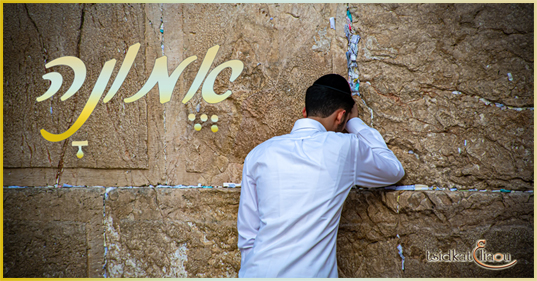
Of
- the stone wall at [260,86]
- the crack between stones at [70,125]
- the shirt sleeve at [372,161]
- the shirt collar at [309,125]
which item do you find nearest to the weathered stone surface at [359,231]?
the stone wall at [260,86]

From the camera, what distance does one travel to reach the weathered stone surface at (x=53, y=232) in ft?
7.36

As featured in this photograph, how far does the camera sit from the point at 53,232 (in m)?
2.28

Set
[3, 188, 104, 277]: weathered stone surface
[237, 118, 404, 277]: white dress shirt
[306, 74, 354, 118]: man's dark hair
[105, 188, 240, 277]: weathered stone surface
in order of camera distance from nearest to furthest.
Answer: [237, 118, 404, 277]: white dress shirt
[306, 74, 354, 118]: man's dark hair
[105, 188, 240, 277]: weathered stone surface
[3, 188, 104, 277]: weathered stone surface

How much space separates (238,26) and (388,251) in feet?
5.25

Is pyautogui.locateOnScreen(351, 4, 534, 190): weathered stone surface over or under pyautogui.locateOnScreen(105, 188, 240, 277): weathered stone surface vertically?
over

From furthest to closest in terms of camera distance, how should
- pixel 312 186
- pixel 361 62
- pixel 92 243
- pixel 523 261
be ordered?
pixel 92 243 → pixel 361 62 → pixel 523 261 → pixel 312 186

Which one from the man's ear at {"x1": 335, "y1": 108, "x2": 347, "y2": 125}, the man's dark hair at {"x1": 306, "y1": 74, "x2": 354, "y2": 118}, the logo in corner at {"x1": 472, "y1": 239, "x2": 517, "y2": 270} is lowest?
the logo in corner at {"x1": 472, "y1": 239, "x2": 517, "y2": 270}

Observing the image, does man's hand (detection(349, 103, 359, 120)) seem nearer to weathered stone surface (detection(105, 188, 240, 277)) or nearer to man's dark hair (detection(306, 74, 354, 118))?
man's dark hair (detection(306, 74, 354, 118))

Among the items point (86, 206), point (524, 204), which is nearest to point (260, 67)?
point (86, 206)

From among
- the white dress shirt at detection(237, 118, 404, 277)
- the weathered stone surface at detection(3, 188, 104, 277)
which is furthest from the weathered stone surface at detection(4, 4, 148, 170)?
the white dress shirt at detection(237, 118, 404, 277)

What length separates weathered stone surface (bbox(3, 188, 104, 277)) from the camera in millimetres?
→ 2242

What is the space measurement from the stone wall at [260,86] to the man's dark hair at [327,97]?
30cm

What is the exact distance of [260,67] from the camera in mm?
2098

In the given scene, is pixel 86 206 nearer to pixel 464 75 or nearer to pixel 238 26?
pixel 238 26
